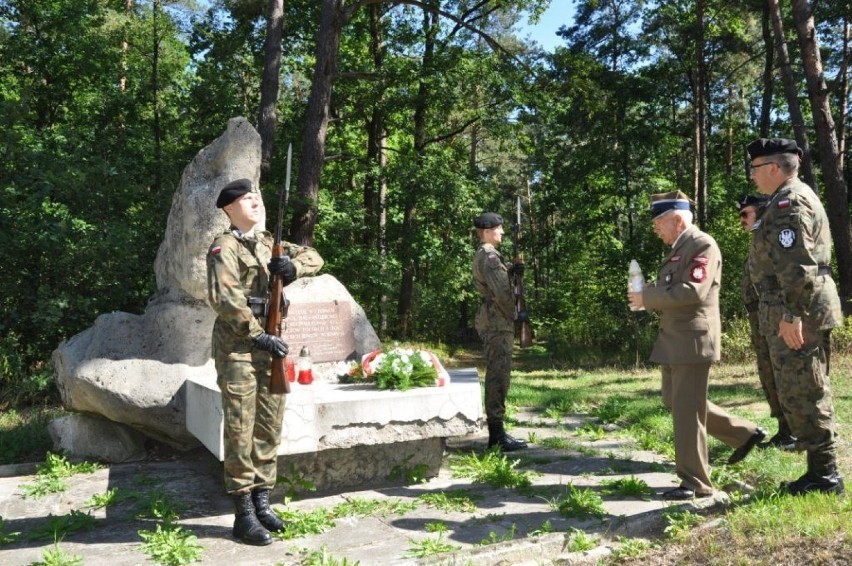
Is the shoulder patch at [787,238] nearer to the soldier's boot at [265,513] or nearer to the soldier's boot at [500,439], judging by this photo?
the soldier's boot at [500,439]

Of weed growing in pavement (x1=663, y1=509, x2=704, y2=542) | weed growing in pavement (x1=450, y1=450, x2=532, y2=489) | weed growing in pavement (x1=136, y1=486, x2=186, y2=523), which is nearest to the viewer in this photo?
weed growing in pavement (x1=663, y1=509, x2=704, y2=542)

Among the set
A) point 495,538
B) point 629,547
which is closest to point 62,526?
point 495,538

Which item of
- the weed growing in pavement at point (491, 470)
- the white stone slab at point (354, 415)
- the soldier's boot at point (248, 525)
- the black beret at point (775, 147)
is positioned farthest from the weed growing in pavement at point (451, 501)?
the black beret at point (775, 147)

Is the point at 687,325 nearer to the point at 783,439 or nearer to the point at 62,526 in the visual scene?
the point at 783,439

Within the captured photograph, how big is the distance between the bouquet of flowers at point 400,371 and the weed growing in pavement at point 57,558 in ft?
7.95

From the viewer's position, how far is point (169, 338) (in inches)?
245

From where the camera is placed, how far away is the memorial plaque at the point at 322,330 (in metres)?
6.57

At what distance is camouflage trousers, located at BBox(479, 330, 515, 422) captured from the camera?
20.2 ft

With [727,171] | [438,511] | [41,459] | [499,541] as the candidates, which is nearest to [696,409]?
[499,541]

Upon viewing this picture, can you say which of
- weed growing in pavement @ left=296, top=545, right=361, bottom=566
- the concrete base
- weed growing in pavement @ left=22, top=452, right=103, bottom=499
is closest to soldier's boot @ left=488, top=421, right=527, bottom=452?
the concrete base

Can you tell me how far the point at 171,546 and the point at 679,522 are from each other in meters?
2.92

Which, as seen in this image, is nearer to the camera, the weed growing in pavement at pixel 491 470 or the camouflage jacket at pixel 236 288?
the camouflage jacket at pixel 236 288

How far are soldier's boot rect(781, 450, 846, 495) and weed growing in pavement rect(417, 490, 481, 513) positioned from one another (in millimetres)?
2031

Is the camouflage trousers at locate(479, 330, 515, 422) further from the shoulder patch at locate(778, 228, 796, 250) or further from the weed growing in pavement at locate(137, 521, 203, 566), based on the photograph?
the weed growing in pavement at locate(137, 521, 203, 566)
